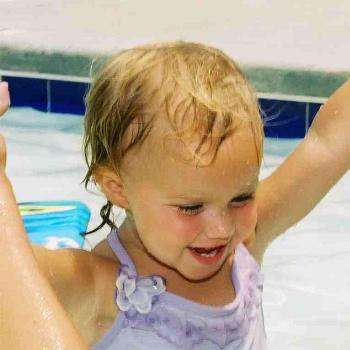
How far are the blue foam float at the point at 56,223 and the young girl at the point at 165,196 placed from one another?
1546mm

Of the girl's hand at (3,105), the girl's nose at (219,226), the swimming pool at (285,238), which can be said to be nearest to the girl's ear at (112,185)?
the girl's nose at (219,226)

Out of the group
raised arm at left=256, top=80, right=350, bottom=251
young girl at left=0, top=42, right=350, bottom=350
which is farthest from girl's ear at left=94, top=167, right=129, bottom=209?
raised arm at left=256, top=80, right=350, bottom=251

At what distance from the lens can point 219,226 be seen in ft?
7.79

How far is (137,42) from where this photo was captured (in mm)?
6750

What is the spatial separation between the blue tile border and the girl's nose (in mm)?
3770

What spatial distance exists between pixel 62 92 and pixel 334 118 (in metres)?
4.16

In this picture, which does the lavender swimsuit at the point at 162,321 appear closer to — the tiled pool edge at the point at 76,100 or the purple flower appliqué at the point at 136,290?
the purple flower appliqué at the point at 136,290

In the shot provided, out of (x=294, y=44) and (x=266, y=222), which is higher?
(x=266, y=222)

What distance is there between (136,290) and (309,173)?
2.08 ft

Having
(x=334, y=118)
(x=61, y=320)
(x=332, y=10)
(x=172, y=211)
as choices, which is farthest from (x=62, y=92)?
(x=61, y=320)

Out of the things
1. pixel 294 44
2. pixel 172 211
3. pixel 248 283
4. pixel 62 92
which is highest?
pixel 172 211

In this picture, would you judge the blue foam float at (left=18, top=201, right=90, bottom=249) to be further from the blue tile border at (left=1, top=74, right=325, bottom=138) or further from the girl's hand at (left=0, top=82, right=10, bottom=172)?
the girl's hand at (left=0, top=82, right=10, bottom=172)

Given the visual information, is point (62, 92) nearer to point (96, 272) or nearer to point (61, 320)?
point (96, 272)

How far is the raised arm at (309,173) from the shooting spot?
2889 mm
